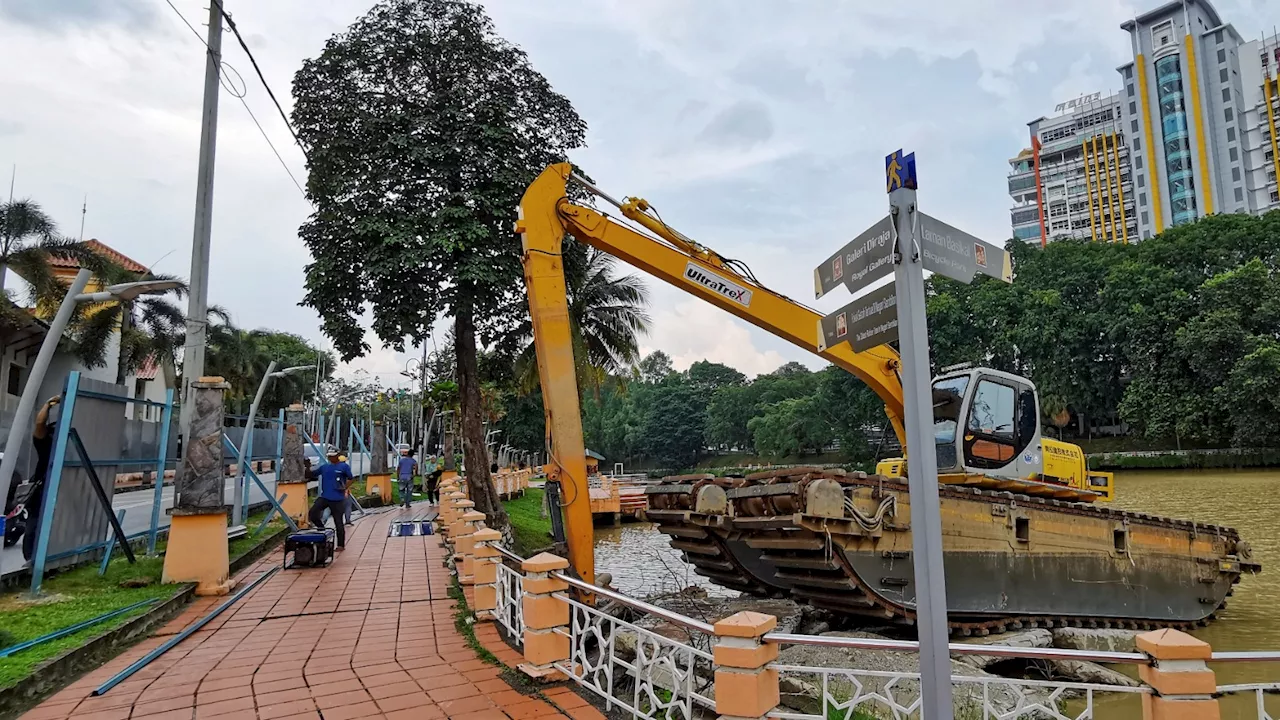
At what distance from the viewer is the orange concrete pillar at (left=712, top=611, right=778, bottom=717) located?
3.46 m

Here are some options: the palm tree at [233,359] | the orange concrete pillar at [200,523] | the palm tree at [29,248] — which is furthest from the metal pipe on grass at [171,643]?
the palm tree at [233,359]

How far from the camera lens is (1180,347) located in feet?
112

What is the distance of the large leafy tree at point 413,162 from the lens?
13.5 m

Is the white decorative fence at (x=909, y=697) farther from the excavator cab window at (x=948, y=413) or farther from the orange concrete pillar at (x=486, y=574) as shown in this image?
the excavator cab window at (x=948, y=413)

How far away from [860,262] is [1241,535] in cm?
2122

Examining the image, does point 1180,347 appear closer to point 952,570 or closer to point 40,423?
point 952,570

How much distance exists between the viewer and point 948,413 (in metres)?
9.78

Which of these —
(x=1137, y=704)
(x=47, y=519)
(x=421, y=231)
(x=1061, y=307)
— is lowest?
(x=1137, y=704)

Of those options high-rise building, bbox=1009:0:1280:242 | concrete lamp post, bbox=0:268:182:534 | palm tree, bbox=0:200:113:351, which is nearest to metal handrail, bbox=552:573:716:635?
concrete lamp post, bbox=0:268:182:534

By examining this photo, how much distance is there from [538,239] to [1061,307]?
38.6 meters

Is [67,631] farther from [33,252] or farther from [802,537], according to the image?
[33,252]

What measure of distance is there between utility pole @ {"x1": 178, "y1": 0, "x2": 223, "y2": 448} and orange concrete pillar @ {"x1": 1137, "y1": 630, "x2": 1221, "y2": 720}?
1002 cm

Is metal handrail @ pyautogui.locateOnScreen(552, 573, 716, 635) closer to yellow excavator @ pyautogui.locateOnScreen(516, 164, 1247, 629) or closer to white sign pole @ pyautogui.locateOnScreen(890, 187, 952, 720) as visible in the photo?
white sign pole @ pyautogui.locateOnScreen(890, 187, 952, 720)

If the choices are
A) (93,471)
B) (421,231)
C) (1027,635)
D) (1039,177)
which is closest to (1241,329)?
(1027,635)
